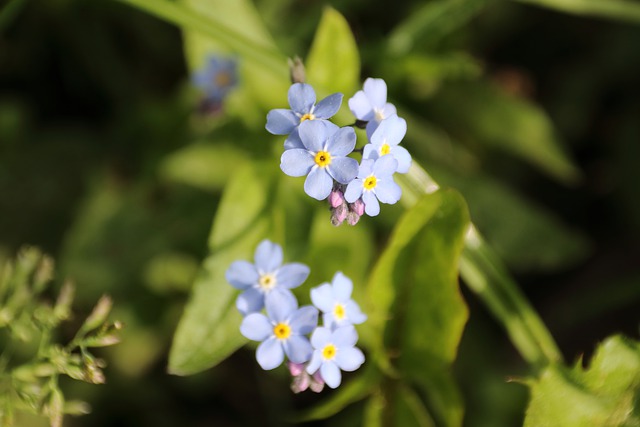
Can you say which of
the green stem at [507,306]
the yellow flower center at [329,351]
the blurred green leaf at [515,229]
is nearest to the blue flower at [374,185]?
the yellow flower center at [329,351]

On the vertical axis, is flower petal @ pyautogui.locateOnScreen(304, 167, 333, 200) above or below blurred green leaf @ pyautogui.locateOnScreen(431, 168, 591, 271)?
above

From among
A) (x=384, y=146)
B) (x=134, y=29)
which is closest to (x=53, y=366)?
(x=384, y=146)

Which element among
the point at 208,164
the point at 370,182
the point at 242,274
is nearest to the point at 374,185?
the point at 370,182

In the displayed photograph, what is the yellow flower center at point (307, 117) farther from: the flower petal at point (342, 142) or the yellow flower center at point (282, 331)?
the yellow flower center at point (282, 331)

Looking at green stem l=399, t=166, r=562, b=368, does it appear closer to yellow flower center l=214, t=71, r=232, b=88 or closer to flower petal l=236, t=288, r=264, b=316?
flower petal l=236, t=288, r=264, b=316

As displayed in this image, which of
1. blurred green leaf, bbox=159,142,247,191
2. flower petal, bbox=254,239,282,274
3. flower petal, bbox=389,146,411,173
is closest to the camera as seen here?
flower petal, bbox=389,146,411,173

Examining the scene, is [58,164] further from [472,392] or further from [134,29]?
[472,392]

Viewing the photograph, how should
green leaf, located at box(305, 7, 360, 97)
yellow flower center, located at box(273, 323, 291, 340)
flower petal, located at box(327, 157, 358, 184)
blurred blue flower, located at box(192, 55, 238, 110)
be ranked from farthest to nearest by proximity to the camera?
blurred blue flower, located at box(192, 55, 238, 110) → green leaf, located at box(305, 7, 360, 97) → yellow flower center, located at box(273, 323, 291, 340) → flower petal, located at box(327, 157, 358, 184)

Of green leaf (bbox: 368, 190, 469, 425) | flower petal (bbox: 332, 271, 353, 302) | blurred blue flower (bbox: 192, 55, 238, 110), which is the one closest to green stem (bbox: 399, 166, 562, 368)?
green leaf (bbox: 368, 190, 469, 425)
